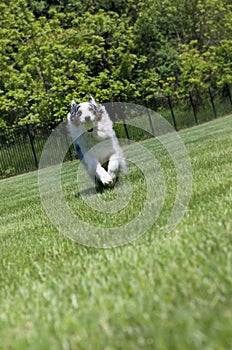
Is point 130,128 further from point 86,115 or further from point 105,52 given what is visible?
point 86,115

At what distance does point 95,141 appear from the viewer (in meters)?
7.50

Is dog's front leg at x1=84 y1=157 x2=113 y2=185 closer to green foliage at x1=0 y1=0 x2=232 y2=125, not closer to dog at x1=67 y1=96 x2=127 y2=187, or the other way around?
dog at x1=67 y1=96 x2=127 y2=187

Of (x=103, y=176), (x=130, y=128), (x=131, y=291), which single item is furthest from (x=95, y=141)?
(x=130, y=128)

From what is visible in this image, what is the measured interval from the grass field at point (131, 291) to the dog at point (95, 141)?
127 inches

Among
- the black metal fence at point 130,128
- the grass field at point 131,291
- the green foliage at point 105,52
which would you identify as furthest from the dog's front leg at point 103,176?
the green foliage at point 105,52

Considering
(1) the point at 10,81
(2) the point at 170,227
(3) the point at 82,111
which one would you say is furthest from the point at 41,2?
(2) the point at 170,227

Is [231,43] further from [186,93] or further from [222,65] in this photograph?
[186,93]

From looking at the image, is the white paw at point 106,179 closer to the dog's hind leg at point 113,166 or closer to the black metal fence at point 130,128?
the dog's hind leg at point 113,166

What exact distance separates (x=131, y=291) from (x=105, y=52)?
29.9 metres

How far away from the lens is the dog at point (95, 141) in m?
7.25

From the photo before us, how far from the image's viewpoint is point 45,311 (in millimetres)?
2250

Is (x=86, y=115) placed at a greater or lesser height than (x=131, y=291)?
greater

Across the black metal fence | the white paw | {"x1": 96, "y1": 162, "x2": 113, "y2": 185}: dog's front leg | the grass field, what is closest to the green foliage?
the black metal fence

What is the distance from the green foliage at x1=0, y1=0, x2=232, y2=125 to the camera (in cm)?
2900
